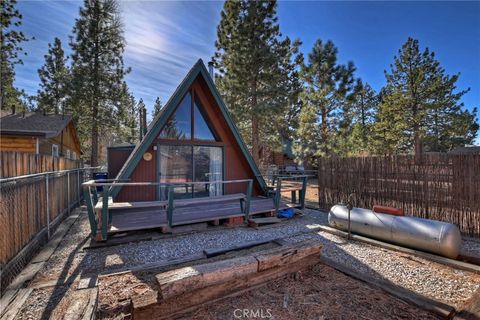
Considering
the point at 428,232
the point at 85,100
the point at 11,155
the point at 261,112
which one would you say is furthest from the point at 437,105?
the point at 85,100

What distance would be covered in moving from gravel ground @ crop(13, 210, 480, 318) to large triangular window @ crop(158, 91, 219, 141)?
3.28 metres

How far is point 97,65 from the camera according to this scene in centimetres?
1662

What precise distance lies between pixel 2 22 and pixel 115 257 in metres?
7.52

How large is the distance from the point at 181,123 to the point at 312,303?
621 centimetres

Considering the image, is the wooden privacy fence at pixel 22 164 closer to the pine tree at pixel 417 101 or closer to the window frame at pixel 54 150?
the window frame at pixel 54 150

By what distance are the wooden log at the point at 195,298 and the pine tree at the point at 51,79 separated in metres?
24.6

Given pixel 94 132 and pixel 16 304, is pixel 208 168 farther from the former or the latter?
pixel 94 132

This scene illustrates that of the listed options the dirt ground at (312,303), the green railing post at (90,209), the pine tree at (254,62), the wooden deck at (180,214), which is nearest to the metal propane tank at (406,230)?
the dirt ground at (312,303)

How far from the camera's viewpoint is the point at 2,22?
21.0 ft

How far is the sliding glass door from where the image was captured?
282 inches

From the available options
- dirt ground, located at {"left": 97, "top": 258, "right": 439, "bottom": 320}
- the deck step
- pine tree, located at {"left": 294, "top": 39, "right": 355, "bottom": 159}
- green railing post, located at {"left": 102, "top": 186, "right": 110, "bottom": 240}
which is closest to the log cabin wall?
green railing post, located at {"left": 102, "top": 186, "right": 110, "bottom": 240}

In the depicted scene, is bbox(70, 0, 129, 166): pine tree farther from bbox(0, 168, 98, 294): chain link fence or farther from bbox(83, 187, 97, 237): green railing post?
bbox(83, 187, 97, 237): green railing post

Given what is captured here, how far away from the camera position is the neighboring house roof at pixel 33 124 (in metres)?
10.8

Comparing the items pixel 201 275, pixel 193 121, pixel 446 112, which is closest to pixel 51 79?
pixel 193 121
